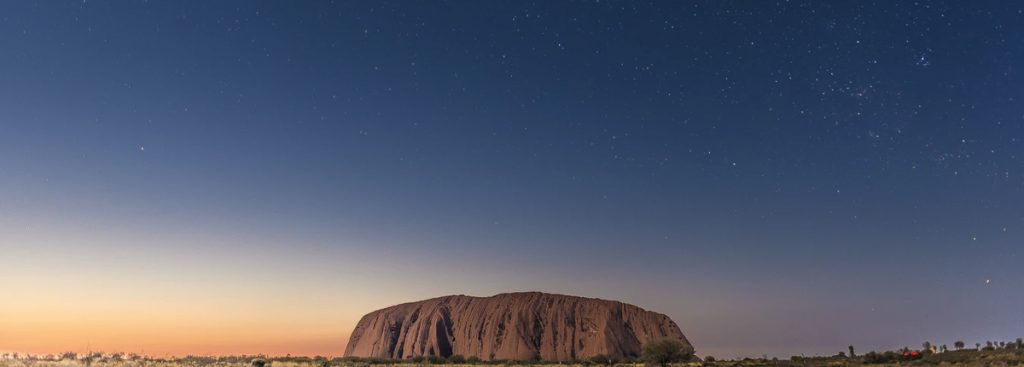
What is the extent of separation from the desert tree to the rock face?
190 ft

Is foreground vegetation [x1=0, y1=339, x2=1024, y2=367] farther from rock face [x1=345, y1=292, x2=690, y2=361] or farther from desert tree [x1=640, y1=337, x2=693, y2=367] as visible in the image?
rock face [x1=345, y1=292, x2=690, y2=361]

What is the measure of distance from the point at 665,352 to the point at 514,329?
3058 inches

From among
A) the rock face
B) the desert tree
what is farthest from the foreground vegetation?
the rock face

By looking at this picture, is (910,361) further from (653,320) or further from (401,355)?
(401,355)

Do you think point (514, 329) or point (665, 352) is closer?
point (665, 352)

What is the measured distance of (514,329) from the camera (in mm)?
138375

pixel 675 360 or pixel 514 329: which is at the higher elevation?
pixel 514 329

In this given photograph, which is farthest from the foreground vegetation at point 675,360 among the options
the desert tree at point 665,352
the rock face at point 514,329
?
the rock face at point 514,329

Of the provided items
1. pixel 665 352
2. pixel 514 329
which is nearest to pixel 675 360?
pixel 665 352

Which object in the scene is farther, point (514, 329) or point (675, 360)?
point (514, 329)

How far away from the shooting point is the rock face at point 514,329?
13038 centimetres

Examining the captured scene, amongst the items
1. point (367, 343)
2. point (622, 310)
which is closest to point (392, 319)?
point (367, 343)

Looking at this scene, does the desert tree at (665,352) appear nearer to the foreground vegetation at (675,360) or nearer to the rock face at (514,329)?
the foreground vegetation at (675,360)

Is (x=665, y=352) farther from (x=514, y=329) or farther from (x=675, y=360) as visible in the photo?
(x=514, y=329)
